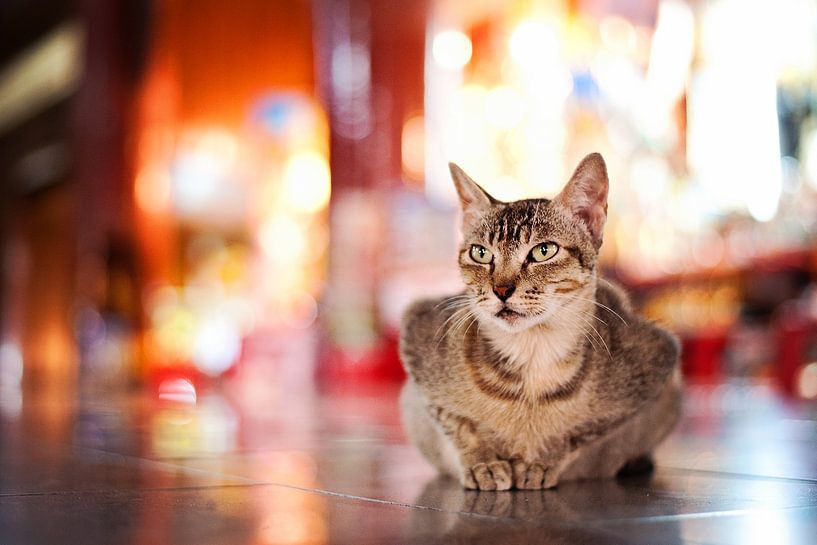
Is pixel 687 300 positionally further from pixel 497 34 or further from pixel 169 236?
pixel 169 236

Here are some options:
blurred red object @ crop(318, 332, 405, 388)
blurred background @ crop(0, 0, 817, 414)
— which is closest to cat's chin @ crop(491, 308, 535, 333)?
blurred background @ crop(0, 0, 817, 414)

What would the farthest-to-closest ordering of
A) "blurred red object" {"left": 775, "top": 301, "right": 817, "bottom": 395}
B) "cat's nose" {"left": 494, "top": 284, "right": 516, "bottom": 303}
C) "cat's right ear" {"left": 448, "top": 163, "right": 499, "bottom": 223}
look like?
"blurred red object" {"left": 775, "top": 301, "right": 817, "bottom": 395} < "cat's right ear" {"left": 448, "top": 163, "right": 499, "bottom": 223} < "cat's nose" {"left": 494, "top": 284, "right": 516, "bottom": 303}

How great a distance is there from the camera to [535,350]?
1.27 metres

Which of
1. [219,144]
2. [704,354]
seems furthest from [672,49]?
[219,144]

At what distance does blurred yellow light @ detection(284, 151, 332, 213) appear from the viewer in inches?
287

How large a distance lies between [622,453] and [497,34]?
496 cm

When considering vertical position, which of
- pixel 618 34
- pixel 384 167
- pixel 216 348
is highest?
pixel 618 34

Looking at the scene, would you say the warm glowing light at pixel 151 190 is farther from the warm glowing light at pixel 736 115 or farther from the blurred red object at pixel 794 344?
the blurred red object at pixel 794 344

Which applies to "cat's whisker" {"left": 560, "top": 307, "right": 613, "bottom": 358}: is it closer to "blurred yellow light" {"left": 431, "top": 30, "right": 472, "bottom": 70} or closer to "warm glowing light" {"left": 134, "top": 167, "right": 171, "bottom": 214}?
"blurred yellow light" {"left": 431, "top": 30, "right": 472, "bottom": 70}

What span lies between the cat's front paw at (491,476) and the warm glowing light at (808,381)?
10.0ft

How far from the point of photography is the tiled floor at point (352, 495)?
933mm

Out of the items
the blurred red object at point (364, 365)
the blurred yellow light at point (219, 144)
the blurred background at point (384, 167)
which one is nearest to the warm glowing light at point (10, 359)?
the blurred background at point (384, 167)

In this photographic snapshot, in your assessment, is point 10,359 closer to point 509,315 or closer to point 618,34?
point 618,34

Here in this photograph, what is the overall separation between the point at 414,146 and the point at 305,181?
58.3 inches
